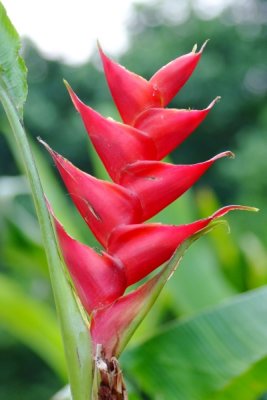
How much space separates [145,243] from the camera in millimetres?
610

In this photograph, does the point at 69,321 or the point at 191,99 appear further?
the point at 191,99

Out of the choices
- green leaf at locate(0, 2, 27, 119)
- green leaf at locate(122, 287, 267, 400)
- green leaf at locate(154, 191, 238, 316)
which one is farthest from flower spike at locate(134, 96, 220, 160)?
green leaf at locate(154, 191, 238, 316)

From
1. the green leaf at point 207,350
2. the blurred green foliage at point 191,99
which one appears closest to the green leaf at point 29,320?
the green leaf at point 207,350

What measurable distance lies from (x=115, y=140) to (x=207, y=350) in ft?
1.45

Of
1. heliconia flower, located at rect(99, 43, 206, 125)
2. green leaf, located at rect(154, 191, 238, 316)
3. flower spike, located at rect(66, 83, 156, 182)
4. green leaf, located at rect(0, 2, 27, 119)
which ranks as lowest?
green leaf, located at rect(154, 191, 238, 316)

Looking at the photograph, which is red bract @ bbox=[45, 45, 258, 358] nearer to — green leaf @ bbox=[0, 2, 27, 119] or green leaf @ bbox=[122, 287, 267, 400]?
green leaf @ bbox=[0, 2, 27, 119]

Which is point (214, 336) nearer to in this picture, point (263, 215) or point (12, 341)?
point (12, 341)

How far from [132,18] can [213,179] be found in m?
4.20

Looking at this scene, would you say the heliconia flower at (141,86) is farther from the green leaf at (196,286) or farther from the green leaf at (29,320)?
the green leaf at (196,286)

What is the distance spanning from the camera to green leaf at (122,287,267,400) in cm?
97

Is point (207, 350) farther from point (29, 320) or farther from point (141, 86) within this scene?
point (29, 320)

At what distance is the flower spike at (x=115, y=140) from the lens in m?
0.61

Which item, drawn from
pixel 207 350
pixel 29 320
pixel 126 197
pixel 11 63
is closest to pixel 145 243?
pixel 126 197

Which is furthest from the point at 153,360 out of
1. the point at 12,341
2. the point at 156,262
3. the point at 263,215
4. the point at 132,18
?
the point at 132,18
